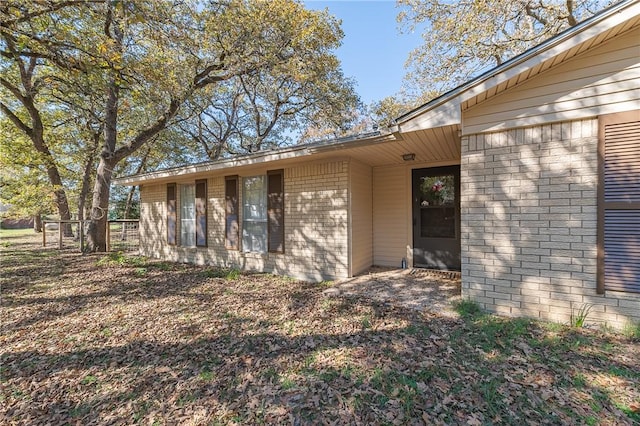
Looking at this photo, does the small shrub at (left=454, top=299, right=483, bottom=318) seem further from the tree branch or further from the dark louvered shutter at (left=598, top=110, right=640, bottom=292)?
the tree branch

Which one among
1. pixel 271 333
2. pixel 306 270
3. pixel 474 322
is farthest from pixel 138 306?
pixel 474 322

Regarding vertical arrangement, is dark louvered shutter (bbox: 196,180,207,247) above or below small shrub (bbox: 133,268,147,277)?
above

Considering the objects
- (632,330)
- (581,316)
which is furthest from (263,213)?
(632,330)

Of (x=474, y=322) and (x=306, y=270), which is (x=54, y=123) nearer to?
(x=306, y=270)

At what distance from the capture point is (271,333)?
3.56 metres

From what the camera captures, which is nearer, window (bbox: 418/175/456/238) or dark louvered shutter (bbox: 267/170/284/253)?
window (bbox: 418/175/456/238)

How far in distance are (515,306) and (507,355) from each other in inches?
43.2

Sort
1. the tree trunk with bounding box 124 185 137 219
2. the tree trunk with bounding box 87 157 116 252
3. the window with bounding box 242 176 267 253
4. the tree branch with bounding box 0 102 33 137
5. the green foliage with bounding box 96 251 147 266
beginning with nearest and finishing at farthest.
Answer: the window with bounding box 242 176 267 253 → the green foliage with bounding box 96 251 147 266 → the tree trunk with bounding box 87 157 116 252 → the tree branch with bounding box 0 102 33 137 → the tree trunk with bounding box 124 185 137 219

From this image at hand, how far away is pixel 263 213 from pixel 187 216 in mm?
3111

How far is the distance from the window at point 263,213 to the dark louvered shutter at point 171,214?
99.8 inches

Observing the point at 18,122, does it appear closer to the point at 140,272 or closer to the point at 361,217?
the point at 140,272

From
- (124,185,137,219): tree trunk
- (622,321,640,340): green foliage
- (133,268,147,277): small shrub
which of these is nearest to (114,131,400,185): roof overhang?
(133,268,147,277): small shrub

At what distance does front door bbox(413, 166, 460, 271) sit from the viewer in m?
5.97

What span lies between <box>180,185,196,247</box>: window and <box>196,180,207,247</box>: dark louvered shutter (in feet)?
0.92
